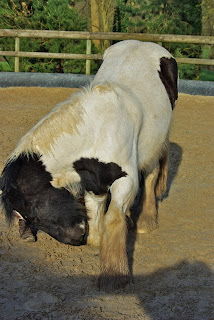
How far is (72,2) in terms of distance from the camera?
851 inches

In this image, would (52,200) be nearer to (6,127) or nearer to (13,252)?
(13,252)

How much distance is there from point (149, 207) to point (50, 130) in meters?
1.72

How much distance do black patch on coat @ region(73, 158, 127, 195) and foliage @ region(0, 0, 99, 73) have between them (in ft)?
35.5

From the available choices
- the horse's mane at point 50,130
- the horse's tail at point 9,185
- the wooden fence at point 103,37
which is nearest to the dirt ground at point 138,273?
the horse's tail at point 9,185

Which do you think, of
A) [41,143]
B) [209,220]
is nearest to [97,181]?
[41,143]

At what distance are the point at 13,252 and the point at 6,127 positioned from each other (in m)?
4.31

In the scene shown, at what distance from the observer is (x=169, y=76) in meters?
5.60

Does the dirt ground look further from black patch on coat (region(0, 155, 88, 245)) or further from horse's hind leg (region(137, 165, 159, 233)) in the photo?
black patch on coat (region(0, 155, 88, 245))

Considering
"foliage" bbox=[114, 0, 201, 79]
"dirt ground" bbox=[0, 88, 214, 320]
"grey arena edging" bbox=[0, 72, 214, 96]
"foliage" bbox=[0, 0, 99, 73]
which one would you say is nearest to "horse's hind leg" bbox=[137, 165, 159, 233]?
"dirt ground" bbox=[0, 88, 214, 320]

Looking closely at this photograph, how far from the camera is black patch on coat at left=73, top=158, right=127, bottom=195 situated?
13.4ft

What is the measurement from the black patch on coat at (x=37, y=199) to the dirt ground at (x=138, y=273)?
0.37m

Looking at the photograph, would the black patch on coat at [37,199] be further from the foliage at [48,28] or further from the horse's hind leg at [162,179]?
the foliage at [48,28]

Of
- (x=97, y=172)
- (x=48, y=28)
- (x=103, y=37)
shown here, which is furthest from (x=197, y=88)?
(x=97, y=172)

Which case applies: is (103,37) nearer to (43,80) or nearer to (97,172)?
(43,80)
